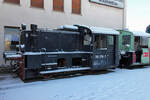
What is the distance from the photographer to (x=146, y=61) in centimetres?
1030

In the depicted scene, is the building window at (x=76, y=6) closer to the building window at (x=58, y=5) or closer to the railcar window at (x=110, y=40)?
the building window at (x=58, y=5)

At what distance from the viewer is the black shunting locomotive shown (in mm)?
5973

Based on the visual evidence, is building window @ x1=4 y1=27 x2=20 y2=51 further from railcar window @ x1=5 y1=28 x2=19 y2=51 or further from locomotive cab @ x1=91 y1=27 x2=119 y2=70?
locomotive cab @ x1=91 y1=27 x2=119 y2=70

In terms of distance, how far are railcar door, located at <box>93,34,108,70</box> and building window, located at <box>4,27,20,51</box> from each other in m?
5.22

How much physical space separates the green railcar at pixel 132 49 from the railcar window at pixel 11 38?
7.25 meters

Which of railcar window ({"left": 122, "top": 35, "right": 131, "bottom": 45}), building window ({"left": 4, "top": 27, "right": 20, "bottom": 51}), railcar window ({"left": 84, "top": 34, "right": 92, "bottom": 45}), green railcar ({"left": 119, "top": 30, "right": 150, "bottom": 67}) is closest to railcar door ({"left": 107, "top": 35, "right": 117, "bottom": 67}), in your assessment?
railcar window ({"left": 84, "top": 34, "right": 92, "bottom": 45})

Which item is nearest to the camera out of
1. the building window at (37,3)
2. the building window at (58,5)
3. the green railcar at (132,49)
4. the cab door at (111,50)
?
the cab door at (111,50)

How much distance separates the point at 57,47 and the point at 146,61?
7194 mm

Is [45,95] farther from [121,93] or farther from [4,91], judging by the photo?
[121,93]

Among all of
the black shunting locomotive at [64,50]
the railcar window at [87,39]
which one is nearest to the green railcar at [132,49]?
the black shunting locomotive at [64,50]

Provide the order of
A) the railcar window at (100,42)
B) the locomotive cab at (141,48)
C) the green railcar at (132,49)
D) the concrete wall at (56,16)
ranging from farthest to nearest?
the locomotive cab at (141,48)
the green railcar at (132,49)
the concrete wall at (56,16)
the railcar window at (100,42)

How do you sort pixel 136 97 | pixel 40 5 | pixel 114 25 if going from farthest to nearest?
pixel 114 25 < pixel 40 5 < pixel 136 97

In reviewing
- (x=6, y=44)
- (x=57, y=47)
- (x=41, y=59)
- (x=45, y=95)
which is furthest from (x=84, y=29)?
(x=6, y=44)

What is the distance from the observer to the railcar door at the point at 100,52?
7430 mm
